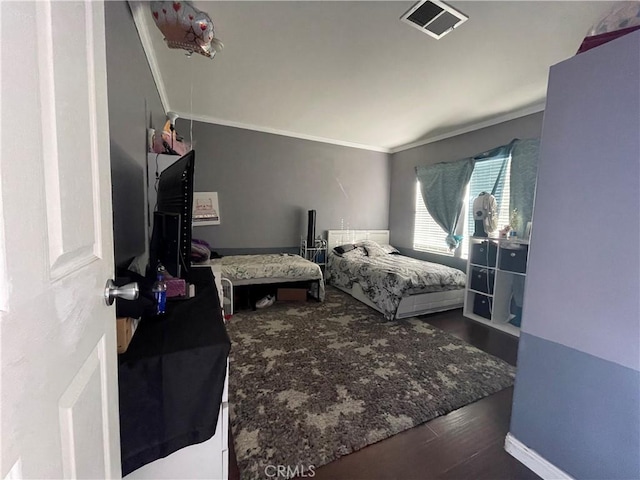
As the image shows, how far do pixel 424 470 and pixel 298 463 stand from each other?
2.02ft

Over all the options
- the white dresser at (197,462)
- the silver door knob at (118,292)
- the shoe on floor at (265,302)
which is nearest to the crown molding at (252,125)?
the silver door knob at (118,292)

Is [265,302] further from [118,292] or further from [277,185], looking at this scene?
[118,292]

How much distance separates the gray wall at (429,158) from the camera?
329 centimetres

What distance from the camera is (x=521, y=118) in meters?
3.23

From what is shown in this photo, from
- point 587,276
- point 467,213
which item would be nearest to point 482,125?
point 467,213

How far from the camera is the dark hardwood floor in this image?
4.31 ft

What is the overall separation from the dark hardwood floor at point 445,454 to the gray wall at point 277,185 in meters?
3.10

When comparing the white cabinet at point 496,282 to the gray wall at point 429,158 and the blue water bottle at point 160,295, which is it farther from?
the blue water bottle at point 160,295

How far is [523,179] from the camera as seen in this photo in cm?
314

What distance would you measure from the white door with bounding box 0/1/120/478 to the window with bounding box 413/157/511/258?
12.8ft

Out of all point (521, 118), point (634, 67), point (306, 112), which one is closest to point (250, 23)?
point (306, 112)

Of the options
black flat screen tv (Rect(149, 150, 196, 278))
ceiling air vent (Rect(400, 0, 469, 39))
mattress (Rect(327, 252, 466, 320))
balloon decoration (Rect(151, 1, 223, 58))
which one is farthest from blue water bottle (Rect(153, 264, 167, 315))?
mattress (Rect(327, 252, 466, 320))

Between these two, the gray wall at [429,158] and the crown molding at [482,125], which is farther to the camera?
the gray wall at [429,158]

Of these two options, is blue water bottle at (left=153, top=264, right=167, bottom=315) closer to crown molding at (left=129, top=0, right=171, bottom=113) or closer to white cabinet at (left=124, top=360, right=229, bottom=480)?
white cabinet at (left=124, top=360, right=229, bottom=480)
